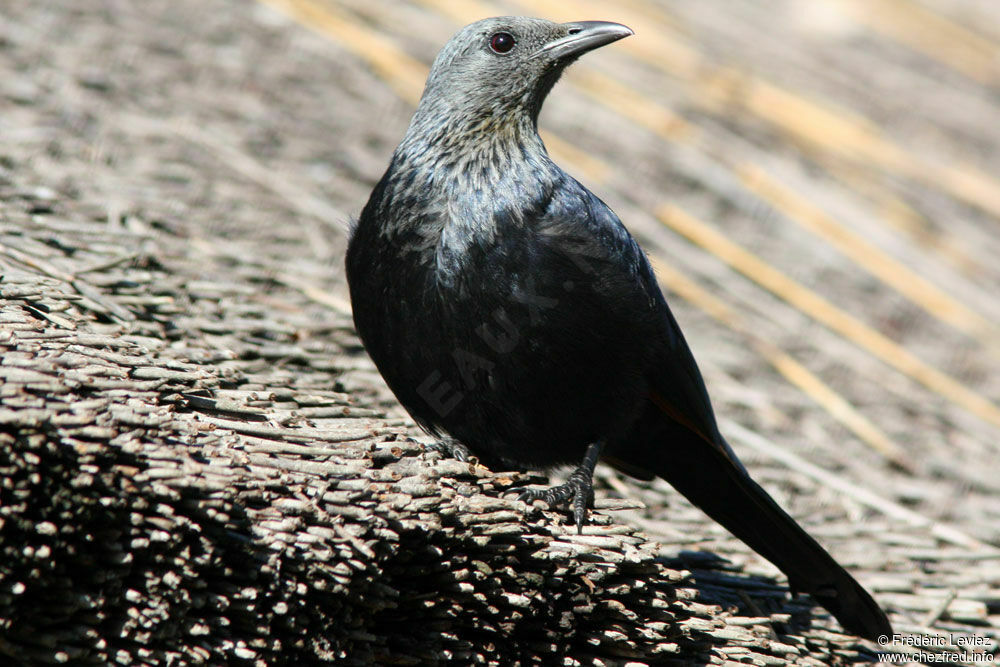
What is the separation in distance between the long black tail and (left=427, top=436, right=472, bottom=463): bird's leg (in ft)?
1.78

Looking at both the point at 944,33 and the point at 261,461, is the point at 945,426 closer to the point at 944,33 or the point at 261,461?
the point at 261,461

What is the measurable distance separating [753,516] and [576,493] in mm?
740

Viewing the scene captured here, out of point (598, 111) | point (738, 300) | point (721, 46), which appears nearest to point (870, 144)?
point (721, 46)

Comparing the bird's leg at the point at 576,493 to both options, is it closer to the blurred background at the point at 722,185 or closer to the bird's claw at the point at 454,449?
the bird's claw at the point at 454,449

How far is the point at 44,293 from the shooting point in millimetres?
2916

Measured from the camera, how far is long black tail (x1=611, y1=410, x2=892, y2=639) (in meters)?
3.26

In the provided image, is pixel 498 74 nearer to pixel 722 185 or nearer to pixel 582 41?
pixel 582 41

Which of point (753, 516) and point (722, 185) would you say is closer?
point (753, 516)

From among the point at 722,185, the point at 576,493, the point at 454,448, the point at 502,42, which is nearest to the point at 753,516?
the point at 576,493

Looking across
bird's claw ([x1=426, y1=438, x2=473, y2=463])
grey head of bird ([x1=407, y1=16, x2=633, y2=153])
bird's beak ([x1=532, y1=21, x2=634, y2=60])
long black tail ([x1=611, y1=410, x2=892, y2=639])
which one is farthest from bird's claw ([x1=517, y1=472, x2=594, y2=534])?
bird's beak ([x1=532, y1=21, x2=634, y2=60])

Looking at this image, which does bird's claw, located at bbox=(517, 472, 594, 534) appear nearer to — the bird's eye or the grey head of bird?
the grey head of bird

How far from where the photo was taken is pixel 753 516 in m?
3.36

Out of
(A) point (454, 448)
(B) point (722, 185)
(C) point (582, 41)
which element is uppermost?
(C) point (582, 41)

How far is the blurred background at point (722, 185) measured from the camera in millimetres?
4090
